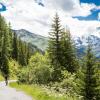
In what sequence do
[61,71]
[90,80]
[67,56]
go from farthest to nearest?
[67,56] < [61,71] < [90,80]

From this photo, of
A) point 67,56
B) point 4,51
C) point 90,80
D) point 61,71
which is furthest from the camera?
point 4,51

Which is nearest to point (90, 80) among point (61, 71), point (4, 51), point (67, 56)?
point (61, 71)

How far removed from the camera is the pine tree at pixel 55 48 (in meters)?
49.6

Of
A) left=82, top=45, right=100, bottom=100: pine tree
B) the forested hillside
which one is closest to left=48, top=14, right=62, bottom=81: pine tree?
the forested hillside

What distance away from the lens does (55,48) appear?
5225 cm

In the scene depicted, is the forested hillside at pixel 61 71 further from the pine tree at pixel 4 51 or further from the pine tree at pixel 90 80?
the pine tree at pixel 4 51

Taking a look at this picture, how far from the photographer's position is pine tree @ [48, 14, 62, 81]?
49594 millimetres

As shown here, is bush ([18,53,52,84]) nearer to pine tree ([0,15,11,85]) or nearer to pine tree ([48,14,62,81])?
pine tree ([48,14,62,81])

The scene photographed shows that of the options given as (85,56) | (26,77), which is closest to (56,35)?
(26,77)

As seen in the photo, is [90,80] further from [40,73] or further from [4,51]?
[4,51]

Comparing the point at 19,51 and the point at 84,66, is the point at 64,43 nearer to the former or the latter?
the point at 84,66

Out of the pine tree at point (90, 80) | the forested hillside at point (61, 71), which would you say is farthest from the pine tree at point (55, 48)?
the pine tree at point (90, 80)

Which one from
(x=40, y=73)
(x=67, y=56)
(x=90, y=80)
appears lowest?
(x=40, y=73)

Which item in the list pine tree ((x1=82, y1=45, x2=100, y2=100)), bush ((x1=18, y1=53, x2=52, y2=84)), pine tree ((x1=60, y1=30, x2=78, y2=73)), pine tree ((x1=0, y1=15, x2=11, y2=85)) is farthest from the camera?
pine tree ((x1=0, y1=15, x2=11, y2=85))
